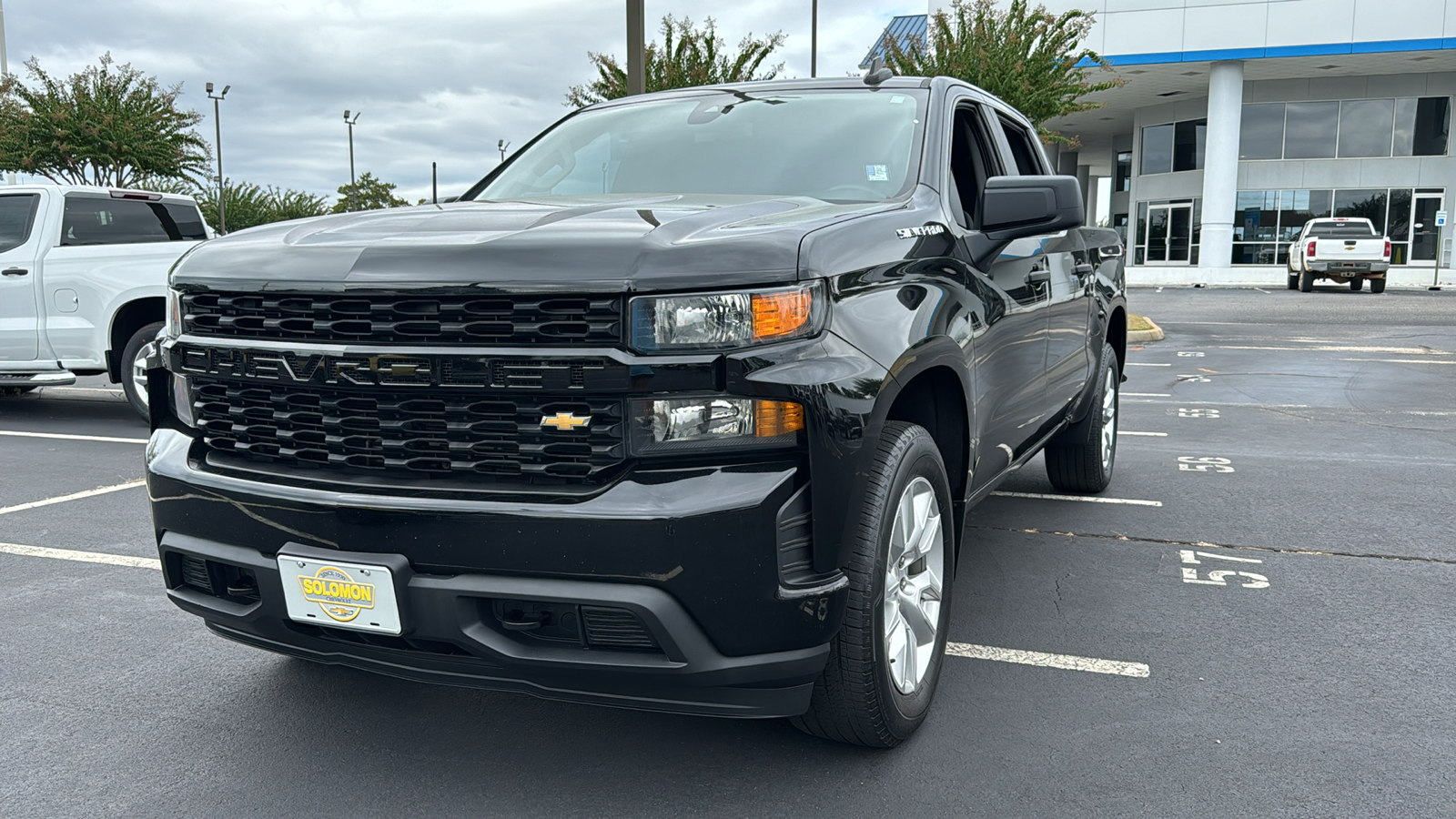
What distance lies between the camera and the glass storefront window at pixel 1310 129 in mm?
39188

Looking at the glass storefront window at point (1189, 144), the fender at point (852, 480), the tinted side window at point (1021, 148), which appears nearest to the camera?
the fender at point (852, 480)

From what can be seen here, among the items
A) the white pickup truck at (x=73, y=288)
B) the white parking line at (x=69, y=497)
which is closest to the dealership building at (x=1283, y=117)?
the white pickup truck at (x=73, y=288)

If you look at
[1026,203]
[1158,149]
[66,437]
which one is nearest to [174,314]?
[1026,203]

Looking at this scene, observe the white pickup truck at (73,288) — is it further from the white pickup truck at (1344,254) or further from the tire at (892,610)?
the white pickup truck at (1344,254)

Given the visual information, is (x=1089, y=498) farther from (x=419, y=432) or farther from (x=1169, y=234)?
(x=1169, y=234)

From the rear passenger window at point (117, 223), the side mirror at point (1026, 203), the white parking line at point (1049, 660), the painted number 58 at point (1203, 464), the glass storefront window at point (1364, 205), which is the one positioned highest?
the glass storefront window at point (1364, 205)

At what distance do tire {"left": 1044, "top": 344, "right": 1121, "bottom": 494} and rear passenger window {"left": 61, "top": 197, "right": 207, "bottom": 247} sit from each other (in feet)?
23.9

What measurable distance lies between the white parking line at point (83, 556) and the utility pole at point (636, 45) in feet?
21.0

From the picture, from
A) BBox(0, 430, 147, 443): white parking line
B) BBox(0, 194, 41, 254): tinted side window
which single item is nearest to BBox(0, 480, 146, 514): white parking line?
BBox(0, 430, 147, 443): white parking line

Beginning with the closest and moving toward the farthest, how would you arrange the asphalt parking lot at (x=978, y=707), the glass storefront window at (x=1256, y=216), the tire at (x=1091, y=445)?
the asphalt parking lot at (x=978, y=707)
the tire at (x=1091, y=445)
the glass storefront window at (x=1256, y=216)

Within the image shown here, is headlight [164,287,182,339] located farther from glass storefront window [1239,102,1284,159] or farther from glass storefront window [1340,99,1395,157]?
glass storefront window [1340,99,1395,157]

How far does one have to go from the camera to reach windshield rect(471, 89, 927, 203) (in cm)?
364

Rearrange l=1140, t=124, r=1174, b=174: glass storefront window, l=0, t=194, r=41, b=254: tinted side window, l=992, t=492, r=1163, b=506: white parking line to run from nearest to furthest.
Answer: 1. l=992, t=492, r=1163, b=506: white parking line
2. l=0, t=194, r=41, b=254: tinted side window
3. l=1140, t=124, r=1174, b=174: glass storefront window

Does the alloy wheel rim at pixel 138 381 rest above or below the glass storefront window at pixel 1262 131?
below
